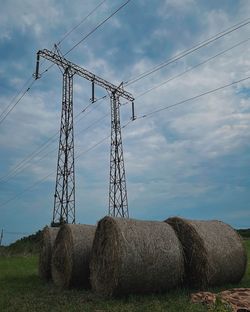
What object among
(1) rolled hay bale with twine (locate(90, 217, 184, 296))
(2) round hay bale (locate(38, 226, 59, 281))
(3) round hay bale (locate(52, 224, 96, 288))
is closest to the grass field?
(1) rolled hay bale with twine (locate(90, 217, 184, 296))

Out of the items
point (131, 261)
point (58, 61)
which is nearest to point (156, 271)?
point (131, 261)

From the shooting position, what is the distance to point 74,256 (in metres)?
11.1

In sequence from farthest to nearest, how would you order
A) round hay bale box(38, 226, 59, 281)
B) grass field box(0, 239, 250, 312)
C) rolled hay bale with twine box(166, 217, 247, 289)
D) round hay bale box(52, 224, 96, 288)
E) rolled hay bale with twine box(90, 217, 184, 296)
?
round hay bale box(38, 226, 59, 281) < round hay bale box(52, 224, 96, 288) < rolled hay bale with twine box(166, 217, 247, 289) < rolled hay bale with twine box(90, 217, 184, 296) < grass field box(0, 239, 250, 312)

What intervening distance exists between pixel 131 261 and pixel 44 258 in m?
5.44

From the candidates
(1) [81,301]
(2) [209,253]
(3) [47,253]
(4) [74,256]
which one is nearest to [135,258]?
(1) [81,301]

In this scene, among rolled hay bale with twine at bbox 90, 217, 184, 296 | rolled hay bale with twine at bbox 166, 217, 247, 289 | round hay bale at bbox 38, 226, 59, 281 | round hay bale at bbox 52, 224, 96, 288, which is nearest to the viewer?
rolled hay bale with twine at bbox 90, 217, 184, 296

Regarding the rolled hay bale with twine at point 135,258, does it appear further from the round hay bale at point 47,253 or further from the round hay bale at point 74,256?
the round hay bale at point 47,253

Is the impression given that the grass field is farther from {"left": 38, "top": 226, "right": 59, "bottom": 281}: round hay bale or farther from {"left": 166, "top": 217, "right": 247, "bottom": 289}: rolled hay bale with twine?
Answer: {"left": 38, "top": 226, "right": 59, "bottom": 281}: round hay bale

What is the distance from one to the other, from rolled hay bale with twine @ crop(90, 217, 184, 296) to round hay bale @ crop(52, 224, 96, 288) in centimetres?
119

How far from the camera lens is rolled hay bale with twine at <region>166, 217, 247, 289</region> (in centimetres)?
989

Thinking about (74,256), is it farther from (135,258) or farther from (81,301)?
(135,258)

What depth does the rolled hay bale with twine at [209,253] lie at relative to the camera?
9891 millimetres

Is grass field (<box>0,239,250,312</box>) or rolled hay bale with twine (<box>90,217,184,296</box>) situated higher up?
rolled hay bale with twine (<box>90,217,184,296</box>)

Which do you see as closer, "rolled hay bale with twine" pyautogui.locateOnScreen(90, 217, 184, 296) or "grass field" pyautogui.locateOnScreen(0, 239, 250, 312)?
"grass field" pyautogui.locateOnScreen(0, 239, 250, 312)
